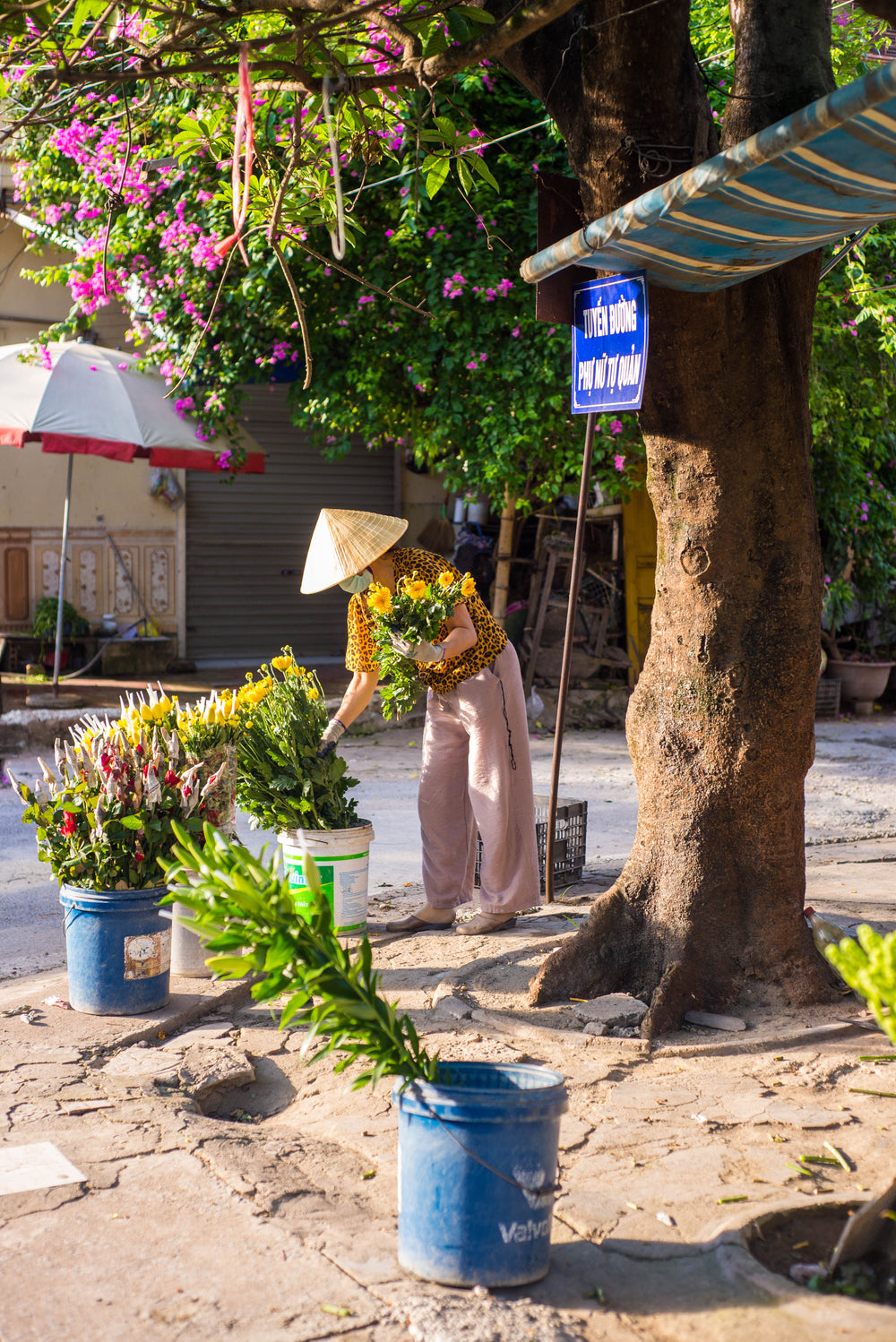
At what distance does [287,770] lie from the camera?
5105 mm

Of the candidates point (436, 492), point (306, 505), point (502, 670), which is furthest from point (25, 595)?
point (502, 670)

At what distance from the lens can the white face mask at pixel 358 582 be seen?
526 centimetres

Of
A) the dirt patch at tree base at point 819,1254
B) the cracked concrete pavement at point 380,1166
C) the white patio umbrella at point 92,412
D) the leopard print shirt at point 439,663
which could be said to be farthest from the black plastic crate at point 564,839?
the white patio umbrella at point 92,412

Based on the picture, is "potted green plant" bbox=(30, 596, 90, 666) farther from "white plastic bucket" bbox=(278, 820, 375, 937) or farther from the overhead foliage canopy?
"white plastic bucket" bbox=(278, 820, 375, 937)

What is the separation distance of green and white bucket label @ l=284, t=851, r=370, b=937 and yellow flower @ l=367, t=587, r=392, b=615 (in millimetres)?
1044

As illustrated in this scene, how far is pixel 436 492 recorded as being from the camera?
15.5 metres

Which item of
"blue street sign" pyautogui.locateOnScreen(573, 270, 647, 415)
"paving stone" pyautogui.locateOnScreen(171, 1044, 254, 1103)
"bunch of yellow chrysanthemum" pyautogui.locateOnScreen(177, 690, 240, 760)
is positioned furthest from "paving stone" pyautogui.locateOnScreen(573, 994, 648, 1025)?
"blue street sign" pyautogui.locateOnScreen(573, 270, 647, 415)

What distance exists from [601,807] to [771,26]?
5.43 m

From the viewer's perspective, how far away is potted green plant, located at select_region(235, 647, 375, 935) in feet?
16.5

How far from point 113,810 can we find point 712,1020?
7.60 feet

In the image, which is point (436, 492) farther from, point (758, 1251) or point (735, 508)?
point (758, 1251)

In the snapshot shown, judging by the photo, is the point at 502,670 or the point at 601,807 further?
the point at 601,807

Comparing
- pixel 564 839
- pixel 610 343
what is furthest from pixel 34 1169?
pixel 564 839

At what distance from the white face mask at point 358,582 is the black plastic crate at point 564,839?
1.60 m
